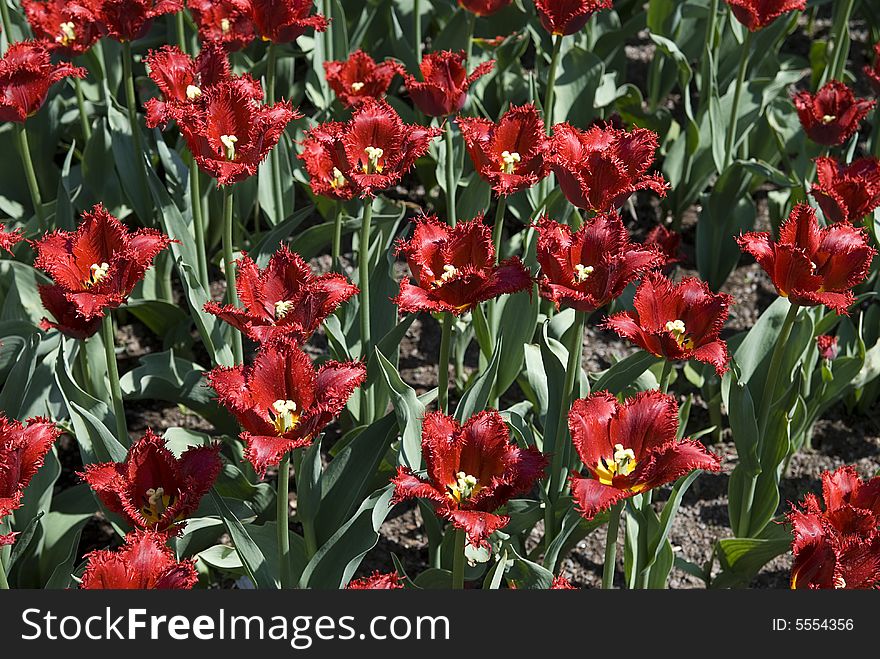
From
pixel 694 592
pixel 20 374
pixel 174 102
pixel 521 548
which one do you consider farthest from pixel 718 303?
pixel 20 374

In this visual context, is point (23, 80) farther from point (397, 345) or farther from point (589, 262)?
point (589, 262)

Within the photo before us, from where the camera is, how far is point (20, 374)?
260 centimetres

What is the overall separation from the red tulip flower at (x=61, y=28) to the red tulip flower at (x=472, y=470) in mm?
1683

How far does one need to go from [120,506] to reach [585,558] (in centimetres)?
140

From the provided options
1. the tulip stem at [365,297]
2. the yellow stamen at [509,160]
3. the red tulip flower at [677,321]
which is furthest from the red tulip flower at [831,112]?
the tulip stem at [365,297]

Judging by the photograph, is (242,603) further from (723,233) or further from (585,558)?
(723,233)

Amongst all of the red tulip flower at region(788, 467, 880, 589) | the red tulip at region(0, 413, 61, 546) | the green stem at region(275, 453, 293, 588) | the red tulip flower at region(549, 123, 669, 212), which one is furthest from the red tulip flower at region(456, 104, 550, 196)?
the red tulip at region(0, 413, 61, 546)

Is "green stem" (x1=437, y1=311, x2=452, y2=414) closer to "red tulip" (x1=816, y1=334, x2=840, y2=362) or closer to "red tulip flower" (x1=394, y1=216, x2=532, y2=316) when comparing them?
"red tulip flower" (x1=394, y1=216, x2=532, y2=316)

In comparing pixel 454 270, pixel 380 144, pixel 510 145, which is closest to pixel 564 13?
pixel 510 145

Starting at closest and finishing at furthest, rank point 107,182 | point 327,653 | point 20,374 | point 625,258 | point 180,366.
A: point 327,653
point 625,258
point 20,374
point 180,366
point 107,182

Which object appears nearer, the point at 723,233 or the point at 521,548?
the point at 521,548

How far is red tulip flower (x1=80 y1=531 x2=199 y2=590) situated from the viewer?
1812mm

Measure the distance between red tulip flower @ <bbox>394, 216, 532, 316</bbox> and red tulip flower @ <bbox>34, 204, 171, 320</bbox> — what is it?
0.52 metres

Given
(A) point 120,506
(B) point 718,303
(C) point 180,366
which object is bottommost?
(C) point 180,366
